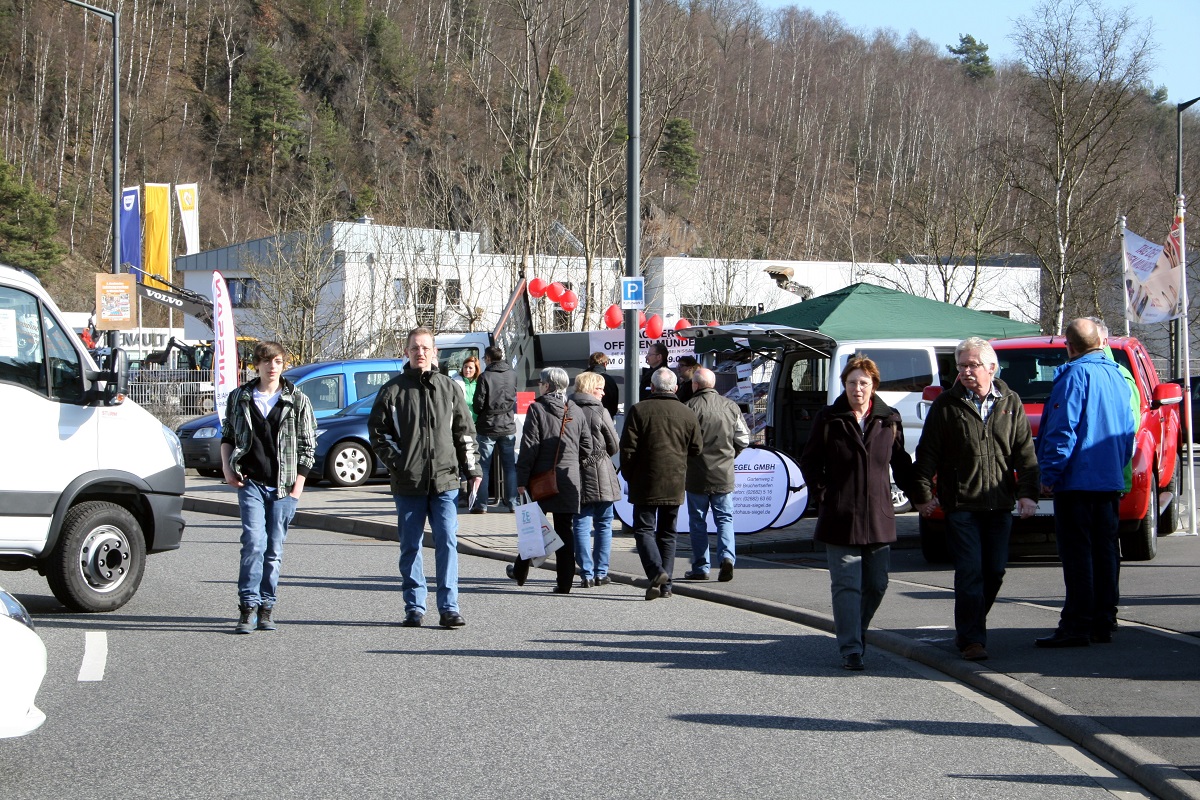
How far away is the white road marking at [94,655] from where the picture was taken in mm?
7258

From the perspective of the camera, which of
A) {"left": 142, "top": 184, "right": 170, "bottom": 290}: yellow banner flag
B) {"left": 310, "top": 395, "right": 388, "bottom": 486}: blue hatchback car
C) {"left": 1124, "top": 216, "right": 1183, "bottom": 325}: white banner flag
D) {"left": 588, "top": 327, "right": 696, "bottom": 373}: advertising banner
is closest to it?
{"left": 1124, "top": 216, "right": 1183, "bottom": 325}: white banner flag

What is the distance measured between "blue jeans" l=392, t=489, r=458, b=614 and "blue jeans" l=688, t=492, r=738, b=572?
277 centimetres

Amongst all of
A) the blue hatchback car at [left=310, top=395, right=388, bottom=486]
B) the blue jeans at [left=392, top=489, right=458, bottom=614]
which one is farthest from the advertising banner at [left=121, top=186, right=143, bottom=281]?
the blue jeans at [left=392, top=489, right=458, bottom=614]

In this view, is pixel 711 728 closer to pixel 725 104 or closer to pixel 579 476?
pixel 579 476

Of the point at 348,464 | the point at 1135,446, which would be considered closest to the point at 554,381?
the point at 1135,446

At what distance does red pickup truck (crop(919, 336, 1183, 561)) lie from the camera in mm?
11109

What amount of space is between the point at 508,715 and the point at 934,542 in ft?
21.6

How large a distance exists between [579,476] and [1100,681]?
4.48 meters

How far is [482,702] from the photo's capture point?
6.68 metres

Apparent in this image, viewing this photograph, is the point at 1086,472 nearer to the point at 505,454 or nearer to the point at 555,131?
the point at 505,454

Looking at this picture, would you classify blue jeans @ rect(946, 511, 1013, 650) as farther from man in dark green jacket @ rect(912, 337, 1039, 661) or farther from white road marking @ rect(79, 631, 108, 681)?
white road marking @ rect(79, 631, 108, 681)

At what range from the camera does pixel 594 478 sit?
408 inches

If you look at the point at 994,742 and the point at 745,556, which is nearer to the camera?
the point at 994,742

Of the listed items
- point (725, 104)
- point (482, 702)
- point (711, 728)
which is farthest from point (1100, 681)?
point (725, 104)
